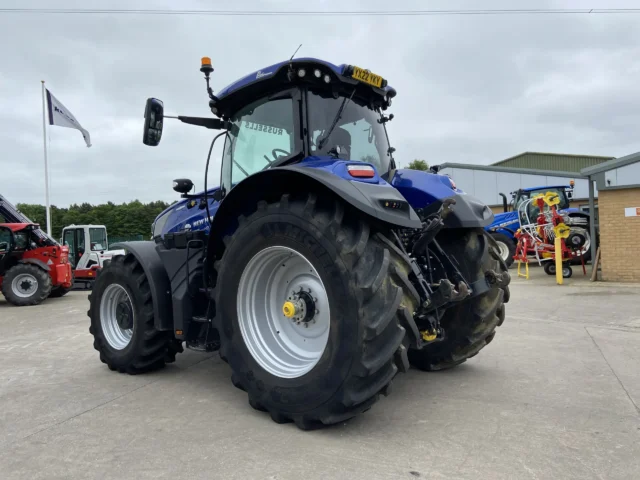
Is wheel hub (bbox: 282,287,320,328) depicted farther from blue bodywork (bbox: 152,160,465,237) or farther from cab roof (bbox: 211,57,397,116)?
cab roof (bbox: 211,57,397,116)

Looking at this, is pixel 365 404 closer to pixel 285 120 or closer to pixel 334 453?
pixel 334 453

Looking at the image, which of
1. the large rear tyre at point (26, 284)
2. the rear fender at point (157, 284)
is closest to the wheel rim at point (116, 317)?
the rear fender at point (157, 284)

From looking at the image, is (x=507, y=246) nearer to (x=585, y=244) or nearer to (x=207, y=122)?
(x=585, y=244)

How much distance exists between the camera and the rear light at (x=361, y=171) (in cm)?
308

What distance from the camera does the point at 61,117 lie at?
66.8 feet

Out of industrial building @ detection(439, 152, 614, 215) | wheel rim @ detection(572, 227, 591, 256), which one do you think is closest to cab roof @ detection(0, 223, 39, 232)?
wheel rim @ detection(572, 227, 591, 256)

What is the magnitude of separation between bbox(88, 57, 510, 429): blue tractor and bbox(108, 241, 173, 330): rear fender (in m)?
0.01

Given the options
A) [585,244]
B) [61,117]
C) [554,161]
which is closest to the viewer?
[585,244]

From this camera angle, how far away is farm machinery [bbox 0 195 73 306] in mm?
11062

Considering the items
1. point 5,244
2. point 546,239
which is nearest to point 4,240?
point 5,244

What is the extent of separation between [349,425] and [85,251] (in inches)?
608

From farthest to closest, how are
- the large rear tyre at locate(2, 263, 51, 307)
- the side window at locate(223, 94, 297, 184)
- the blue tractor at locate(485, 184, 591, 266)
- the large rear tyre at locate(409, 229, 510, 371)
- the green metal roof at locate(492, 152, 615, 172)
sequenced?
the green metal roof at locate(492, 152, 615, 172) < the blue tractor at locate(485, 184, 591, 266) < the large rear tyre at locate(2, 263, 51, 307) < the large rear tyre at locate(409, 229, 510, 371) < the side window at locate(223, 94, 297, 184)

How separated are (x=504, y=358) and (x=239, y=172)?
3137 millimetres

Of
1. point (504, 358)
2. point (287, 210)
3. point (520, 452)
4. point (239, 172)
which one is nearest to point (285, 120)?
point (239, 172)
